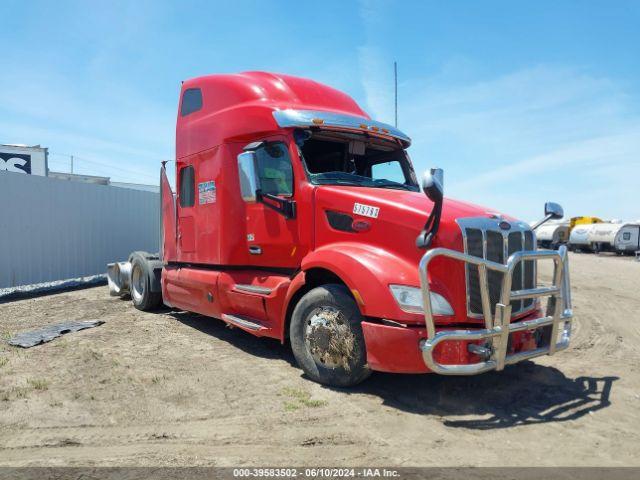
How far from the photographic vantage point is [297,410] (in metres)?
4.08

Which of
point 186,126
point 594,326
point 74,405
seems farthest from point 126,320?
point 594,326

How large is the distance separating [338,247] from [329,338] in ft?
2.79

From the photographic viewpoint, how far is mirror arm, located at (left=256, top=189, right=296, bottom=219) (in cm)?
523

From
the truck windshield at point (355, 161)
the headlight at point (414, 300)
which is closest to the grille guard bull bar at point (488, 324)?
the headlight at point (414, 300)

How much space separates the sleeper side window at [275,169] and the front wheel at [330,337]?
50.1 inches

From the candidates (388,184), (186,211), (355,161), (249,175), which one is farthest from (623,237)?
(249,175)

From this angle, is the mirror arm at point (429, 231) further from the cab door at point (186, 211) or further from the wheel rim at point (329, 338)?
the cab door at point (186, 211)

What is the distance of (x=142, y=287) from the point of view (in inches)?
340

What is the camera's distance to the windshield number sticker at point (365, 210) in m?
4.56

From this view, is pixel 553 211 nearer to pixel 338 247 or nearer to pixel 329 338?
pixel 338 247

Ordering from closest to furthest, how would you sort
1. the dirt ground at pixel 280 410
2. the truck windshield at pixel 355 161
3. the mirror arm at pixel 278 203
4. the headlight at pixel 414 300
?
the dirt ground at pixel 280 410
the headlight at pixel 414 300
the mirror arm at pixel 278 203
the truck windshield at pixel 355 161

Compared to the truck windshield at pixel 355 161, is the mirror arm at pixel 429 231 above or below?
below

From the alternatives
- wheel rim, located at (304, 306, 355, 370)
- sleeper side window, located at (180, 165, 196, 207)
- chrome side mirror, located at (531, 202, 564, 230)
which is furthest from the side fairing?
chrome side mirror, located at (531, 202, 564, 230)

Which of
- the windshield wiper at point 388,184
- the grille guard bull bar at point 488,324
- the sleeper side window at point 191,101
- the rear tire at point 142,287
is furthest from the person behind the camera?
the rear tire at point 142,287
